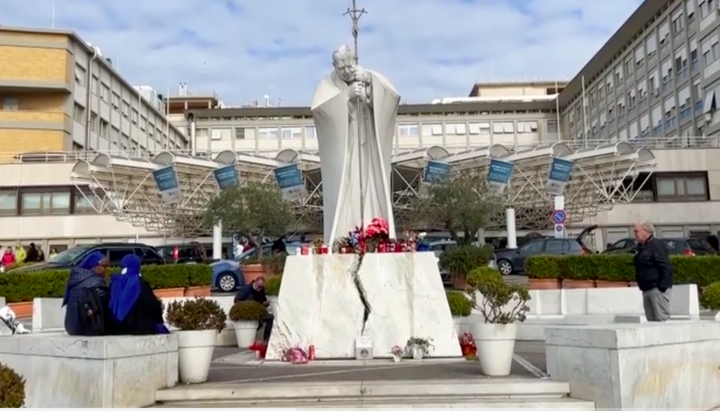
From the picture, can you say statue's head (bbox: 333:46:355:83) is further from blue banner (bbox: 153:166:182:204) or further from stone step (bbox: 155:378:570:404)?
blue banner (bbox: 153:166:182:204)

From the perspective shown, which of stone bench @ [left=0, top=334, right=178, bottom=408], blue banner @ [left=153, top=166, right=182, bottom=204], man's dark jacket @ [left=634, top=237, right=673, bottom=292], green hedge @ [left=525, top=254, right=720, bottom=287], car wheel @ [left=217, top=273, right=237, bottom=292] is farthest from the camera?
blue banner @ [left=153, top=166, right=182, bottom=204]

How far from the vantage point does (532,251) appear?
2692cm

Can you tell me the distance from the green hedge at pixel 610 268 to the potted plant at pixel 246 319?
25.6ft

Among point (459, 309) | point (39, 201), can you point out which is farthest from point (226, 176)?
point (459, 309)

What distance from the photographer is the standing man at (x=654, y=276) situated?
8698 mm

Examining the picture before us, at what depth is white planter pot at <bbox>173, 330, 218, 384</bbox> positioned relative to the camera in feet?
25.3

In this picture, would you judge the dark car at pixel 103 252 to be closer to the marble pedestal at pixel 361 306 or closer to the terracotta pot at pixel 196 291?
the terracotta pot at pixel 196 291

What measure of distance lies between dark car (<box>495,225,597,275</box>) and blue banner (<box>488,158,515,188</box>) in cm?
442

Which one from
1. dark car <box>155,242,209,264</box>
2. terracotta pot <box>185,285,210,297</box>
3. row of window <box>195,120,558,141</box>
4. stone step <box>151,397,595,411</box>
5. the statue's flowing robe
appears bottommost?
stone step <box>151,397,595,411</box>

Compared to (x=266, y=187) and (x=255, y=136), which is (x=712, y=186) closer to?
(x=266, y=187)

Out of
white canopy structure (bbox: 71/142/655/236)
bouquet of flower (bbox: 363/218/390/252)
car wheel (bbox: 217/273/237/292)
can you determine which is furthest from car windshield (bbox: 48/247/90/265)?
bouquet of flower (bbox: 363/218/390/252)

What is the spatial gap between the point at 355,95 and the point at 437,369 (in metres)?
5.14

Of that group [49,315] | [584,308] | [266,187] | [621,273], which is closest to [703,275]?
[621,273]

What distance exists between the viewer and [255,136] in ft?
210
